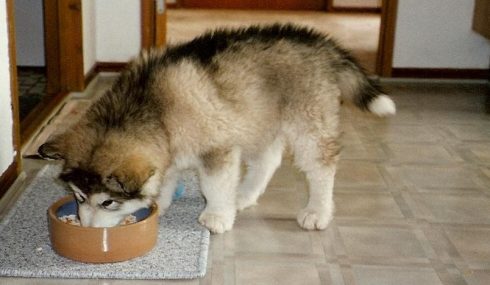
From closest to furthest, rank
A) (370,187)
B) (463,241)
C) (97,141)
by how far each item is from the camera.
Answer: (97,141)
(463,241)
(370,187)

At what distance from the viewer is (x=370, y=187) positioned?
329 cm

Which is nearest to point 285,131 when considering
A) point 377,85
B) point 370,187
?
point 377,85

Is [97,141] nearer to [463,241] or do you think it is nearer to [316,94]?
[316,94]

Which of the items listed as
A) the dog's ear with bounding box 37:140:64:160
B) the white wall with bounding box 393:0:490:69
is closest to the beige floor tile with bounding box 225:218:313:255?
the dog's ear with bounding box 37:140:64:160

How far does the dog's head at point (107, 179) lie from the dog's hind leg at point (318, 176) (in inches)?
26.2

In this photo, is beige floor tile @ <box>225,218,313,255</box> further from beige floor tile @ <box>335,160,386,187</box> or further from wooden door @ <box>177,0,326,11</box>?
wooden door @ <box>177,0,326,11</box>

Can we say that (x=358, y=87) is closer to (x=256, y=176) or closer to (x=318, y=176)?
(x=318, y=176)

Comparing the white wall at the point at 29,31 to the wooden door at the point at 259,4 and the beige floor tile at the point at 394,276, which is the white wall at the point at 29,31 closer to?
the beige floor tile at the point at 394,276

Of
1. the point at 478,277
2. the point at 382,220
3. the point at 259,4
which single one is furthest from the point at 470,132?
the point at 259,4

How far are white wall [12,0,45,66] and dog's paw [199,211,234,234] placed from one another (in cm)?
289

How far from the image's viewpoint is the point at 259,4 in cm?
988

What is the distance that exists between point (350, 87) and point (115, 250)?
1124mm

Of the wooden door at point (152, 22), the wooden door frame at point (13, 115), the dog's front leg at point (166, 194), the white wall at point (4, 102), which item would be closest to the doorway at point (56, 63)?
the wooden door at point (152, 22)

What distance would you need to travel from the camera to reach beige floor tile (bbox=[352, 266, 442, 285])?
2.38 m
